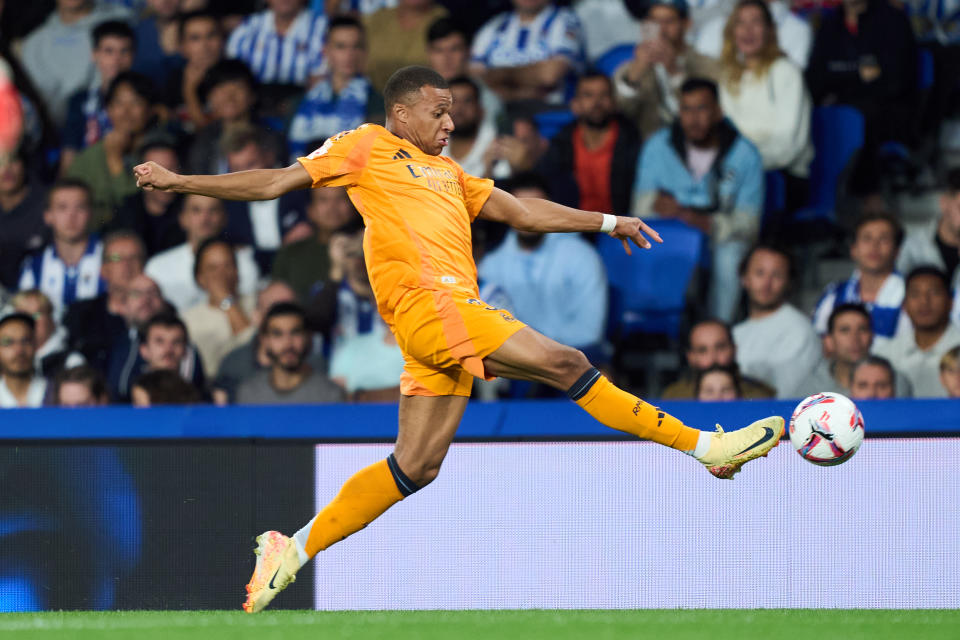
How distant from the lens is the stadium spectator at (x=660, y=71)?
28.0ft

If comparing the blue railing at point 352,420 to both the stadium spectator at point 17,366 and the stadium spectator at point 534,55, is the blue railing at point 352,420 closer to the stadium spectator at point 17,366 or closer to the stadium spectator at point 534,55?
the stadium spectator at point 17,366

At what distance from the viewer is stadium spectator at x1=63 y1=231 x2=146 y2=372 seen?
27.1ft

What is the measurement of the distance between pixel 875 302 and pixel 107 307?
4.54 m

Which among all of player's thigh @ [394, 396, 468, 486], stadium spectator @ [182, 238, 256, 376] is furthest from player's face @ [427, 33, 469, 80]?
player's thigh @ [394, 396, 468, 486]

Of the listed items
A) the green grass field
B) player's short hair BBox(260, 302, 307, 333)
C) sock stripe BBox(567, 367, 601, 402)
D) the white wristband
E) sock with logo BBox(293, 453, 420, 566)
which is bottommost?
the green grass field

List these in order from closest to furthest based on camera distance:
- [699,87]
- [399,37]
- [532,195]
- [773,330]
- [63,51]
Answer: [773,330] < [532,195] < [699,87] < [399,37] < [63,51]

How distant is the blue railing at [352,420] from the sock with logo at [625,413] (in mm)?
998

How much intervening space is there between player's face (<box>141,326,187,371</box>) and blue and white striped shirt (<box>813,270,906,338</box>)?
361cm

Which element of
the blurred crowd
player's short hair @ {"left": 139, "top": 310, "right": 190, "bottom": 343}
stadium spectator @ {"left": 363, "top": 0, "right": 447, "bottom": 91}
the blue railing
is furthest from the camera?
stadium spectator @ {"left": 363, "top": 0, "right": 447, "bottom": 91}

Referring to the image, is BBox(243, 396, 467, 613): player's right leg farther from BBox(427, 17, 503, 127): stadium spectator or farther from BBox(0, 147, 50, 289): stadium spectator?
BBox(0, 147, 50, 289): stadium spectator

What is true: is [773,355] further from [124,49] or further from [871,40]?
[124,49]

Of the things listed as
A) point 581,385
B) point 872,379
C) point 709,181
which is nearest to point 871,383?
point 872,379

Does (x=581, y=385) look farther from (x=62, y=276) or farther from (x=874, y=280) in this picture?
(x=62, y=276)

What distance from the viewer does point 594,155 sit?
27.5ft
